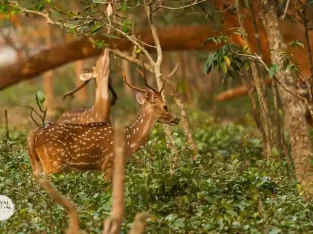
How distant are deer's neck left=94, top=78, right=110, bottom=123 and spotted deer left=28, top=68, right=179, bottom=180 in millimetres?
1545

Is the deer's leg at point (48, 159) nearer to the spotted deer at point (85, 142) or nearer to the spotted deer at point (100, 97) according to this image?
the spotted deer at point (85, 142)

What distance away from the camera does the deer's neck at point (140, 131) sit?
8.59m

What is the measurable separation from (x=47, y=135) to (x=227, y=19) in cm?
480

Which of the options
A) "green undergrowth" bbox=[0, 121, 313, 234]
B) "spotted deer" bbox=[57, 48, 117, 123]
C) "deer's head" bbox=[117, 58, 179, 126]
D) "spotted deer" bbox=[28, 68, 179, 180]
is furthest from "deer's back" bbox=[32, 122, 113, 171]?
"spotted deer" bbox=[57, 48, 117, 123]

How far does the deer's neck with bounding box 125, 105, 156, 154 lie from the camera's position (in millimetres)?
8594

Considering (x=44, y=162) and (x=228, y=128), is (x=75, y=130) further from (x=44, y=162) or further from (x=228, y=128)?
(x=228, y=128)

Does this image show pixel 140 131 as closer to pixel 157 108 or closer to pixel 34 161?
pixel 157 108

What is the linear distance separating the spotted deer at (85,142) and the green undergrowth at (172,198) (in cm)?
16

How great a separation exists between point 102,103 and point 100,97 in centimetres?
9

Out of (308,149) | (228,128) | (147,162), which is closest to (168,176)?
(147,162)

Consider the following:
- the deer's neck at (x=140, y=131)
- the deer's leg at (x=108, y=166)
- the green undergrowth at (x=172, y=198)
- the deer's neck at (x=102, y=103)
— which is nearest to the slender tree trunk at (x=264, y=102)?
the green undergrowth at (x=172, y=198)

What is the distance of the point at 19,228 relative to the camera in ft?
20.0

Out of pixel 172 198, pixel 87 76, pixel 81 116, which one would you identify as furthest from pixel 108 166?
pixel 87 76

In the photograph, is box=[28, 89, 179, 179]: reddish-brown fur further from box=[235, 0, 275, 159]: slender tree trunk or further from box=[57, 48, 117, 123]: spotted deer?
box=[57, 48, 117, 123]: spotted deer
